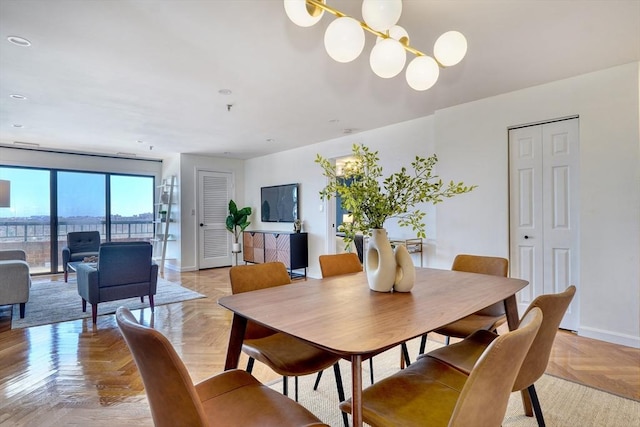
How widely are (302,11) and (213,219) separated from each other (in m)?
6.25

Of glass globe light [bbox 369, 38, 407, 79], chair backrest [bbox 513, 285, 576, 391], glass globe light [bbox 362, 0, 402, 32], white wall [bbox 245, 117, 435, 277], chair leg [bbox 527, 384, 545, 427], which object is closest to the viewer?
chair backrest [bbox 513, 285, 576, 391]

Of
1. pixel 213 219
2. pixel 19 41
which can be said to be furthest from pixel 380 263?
pixel 213 219

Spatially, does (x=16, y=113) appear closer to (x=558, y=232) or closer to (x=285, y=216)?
(x=285, y=216)

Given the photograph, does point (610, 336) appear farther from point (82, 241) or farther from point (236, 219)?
point (82, 241)

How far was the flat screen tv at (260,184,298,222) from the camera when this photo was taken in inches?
249

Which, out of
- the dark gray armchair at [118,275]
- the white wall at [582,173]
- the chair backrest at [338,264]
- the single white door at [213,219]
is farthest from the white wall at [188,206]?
the chair backrest at [338,264]

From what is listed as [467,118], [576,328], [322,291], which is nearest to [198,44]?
[322,291]

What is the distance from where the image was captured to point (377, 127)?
4.87 meters

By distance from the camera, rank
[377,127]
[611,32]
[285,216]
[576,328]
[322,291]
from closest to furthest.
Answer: [322,291]
[611,32]
[576,328]
[377,127]
[285,216]

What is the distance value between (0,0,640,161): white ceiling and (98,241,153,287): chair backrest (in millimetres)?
1582

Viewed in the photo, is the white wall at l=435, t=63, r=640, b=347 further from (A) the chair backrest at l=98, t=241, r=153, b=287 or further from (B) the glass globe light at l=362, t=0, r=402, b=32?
(A) the chair backrest at l=98, t=241, r=153, b=287

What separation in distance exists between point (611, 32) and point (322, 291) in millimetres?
2652

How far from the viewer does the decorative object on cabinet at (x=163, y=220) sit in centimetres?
686

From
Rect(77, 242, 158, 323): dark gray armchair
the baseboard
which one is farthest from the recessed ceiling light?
the baseboard
